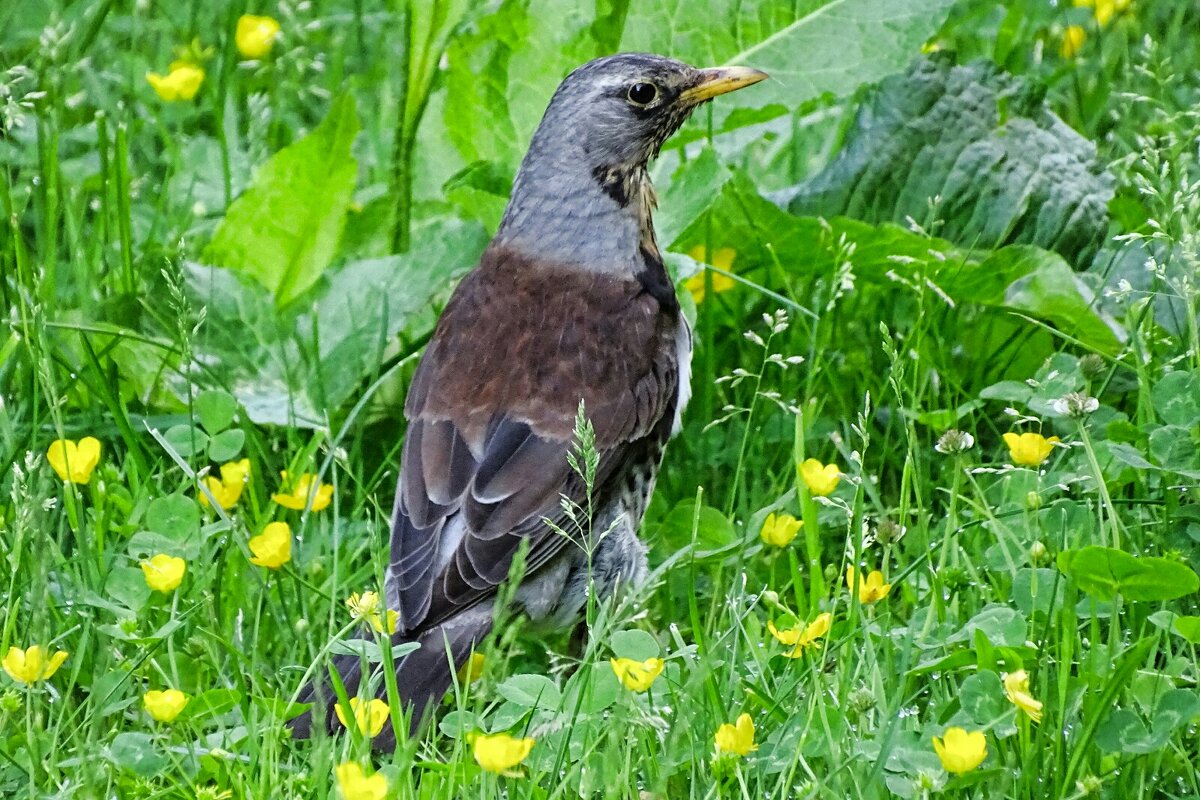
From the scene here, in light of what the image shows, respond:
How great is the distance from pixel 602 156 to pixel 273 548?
5.02ft

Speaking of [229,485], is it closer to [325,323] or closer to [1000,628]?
[325,323]

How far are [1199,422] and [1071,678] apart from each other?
840 mm

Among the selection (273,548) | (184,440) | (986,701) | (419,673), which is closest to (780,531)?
(419,673)

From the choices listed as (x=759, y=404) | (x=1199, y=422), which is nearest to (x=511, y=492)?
(x=759, y=404)

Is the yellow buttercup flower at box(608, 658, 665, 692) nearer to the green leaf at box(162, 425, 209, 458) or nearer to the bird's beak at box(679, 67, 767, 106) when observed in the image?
the green leaf at box(162, 425, 209, 458)

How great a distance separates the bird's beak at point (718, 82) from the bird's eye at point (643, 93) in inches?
3.5

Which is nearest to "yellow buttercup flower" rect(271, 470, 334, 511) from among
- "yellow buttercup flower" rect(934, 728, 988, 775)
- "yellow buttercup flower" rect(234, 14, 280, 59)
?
"yellow buttercup flower" rect(934, 728, 988, 775)

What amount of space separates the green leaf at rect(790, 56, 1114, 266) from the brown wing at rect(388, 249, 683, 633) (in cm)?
116

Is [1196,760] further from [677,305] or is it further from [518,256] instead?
[518,256]

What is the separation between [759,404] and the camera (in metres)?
5.14

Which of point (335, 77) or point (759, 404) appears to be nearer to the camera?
point (759, 404)

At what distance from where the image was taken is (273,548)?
4.01 m

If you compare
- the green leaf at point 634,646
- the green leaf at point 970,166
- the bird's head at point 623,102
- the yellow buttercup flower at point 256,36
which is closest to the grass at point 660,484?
the green leaf at point 634,646

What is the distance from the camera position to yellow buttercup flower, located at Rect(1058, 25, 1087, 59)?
23.1ft
